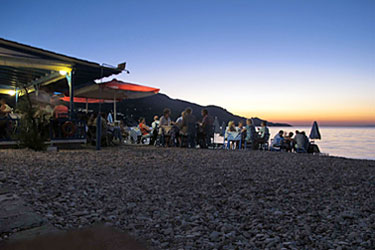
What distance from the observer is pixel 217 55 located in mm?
17703

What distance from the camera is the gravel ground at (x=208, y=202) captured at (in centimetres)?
174

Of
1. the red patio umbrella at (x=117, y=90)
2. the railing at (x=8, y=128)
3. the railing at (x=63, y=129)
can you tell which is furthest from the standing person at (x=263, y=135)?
the railing at (x=8, y=128)

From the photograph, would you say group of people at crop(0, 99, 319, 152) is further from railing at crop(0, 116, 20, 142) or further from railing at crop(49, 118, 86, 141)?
railing at crop(0, 116, 20, 142)

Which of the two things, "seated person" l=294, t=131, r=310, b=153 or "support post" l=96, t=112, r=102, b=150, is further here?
"seated person" l=294, t=131, r=310, b=153

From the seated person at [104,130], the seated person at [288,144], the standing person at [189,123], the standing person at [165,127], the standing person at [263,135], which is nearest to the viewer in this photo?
the seated person at [104,130]

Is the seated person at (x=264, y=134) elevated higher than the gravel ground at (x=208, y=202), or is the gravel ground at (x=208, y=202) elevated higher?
the seated person at (x=264, y=134)

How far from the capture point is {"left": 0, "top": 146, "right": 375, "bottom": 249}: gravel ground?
174 cm

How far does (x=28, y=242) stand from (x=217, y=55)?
1743 centimetres

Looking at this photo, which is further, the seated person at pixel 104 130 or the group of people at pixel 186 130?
the group of people at pixel 186 130

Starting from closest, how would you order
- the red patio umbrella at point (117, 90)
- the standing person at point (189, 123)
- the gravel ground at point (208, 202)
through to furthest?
the gravel ground at point (208, 202), the standing person at point (189, 123), the red patio umbrella at point (117, 90)

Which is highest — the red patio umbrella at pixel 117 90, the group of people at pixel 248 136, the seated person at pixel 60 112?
the red patio umbrella at pixel 117 90

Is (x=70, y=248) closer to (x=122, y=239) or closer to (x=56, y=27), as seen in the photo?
(x=122, y=239)

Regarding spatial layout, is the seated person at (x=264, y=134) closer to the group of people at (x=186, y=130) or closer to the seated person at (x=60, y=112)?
the group of people at (x=186, y=130)

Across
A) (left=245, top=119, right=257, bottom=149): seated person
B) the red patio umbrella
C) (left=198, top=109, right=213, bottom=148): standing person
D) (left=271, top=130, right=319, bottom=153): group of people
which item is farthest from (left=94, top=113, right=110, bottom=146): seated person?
(left=271, top=130, right=319, bottom=153): group of people
